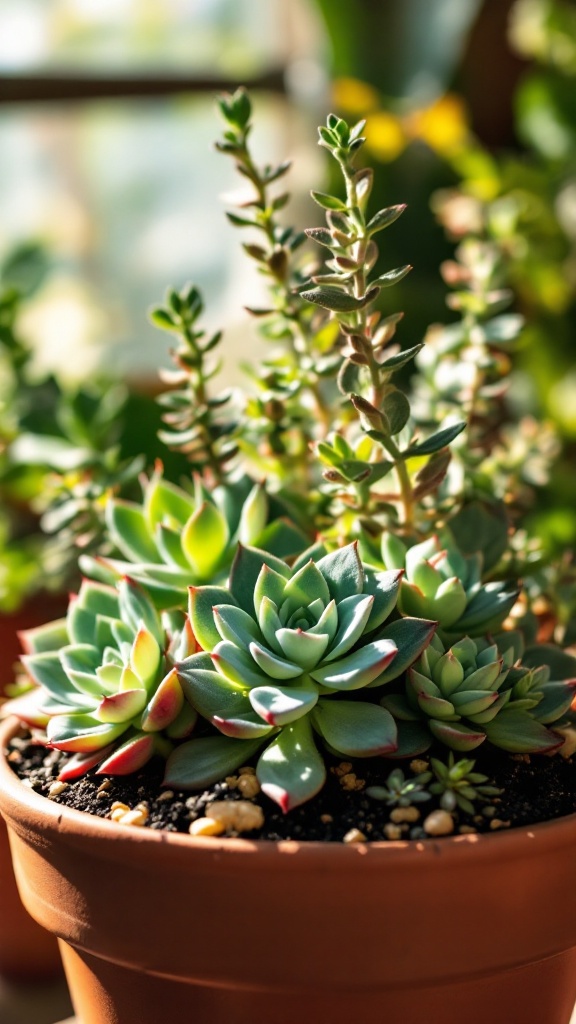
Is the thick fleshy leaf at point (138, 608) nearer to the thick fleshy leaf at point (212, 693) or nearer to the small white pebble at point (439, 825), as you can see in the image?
the thick fleshy leaf at point (212, 693)

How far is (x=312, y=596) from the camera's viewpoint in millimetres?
570

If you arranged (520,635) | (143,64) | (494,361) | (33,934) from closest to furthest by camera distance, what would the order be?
(520,635) < (494,361) < (33,934) < (143,64)

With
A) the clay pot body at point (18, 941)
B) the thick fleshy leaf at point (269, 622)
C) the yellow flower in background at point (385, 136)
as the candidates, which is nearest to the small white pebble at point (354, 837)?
the thick fleshy leaf at point (269, 622)

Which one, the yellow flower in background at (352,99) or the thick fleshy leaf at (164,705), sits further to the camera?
the yellow flower in background at (352,99)

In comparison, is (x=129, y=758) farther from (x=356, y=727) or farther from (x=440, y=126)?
(x=440, y=126)

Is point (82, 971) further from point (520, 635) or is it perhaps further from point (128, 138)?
point (128, 138)

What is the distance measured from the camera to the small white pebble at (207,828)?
51 centimetres

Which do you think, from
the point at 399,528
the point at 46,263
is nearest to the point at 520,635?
the point at 399,528

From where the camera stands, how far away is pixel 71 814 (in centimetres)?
53

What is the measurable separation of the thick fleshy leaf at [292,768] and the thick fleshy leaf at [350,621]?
45 millimetres

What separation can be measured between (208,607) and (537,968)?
0.26m

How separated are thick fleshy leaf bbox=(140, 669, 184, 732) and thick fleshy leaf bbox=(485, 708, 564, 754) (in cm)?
17

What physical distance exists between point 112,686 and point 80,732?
0.03 metres

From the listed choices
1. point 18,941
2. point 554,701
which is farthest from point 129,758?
point 18,941
